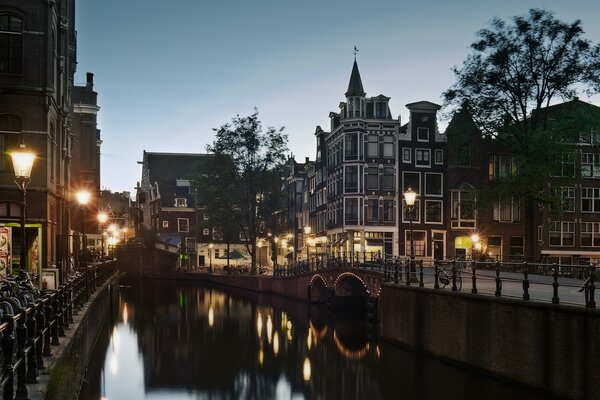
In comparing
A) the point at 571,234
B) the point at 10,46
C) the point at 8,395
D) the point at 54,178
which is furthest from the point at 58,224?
the point at 571,234

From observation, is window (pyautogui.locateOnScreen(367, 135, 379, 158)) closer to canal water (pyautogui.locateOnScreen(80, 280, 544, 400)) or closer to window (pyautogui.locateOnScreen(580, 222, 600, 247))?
canal water (pyautogui.locateOnScreen(80, 280, 544, 400))

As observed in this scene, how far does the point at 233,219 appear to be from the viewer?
226 ft

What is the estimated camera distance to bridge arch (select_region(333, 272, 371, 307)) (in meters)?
47.3

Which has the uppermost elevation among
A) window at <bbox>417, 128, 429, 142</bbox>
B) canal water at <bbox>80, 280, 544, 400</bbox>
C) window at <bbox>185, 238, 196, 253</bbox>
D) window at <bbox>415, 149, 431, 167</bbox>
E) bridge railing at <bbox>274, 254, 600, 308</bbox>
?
window at <bbox>417, 128, 429, 142</bbox>

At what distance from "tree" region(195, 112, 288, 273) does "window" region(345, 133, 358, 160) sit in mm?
10640

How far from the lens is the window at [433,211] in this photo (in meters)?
61.2

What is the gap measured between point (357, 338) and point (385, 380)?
11214mm

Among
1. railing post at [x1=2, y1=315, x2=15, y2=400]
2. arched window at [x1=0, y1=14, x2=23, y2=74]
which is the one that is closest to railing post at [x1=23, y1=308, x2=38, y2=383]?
railing post at [x1=2, y1=315, x2=15, y2=400]

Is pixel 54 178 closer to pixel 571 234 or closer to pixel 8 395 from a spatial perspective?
pixel 8 395

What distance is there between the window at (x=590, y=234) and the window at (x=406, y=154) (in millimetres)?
16382

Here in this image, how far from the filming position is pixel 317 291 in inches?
2083

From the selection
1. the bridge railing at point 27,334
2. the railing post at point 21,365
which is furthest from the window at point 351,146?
the railing post at point 21,365

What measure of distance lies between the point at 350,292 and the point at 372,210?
47.9ft

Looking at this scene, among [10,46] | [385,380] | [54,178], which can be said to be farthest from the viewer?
[54,178]
